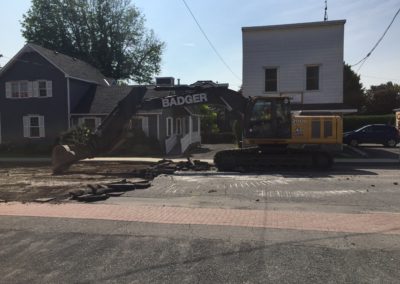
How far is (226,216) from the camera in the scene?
8.71m

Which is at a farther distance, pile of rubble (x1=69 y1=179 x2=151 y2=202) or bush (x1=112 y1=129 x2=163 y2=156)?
bush (x1=112 y1=129 x2=163 y2=156)

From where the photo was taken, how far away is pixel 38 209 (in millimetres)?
9750

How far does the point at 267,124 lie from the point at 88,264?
13890 millimetres

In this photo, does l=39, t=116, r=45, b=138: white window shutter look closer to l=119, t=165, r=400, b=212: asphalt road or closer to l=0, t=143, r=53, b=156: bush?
l=0, t=143, r=53, b=156: bush

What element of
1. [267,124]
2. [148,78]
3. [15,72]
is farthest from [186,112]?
[148,78]

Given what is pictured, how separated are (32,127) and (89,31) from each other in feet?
94.9

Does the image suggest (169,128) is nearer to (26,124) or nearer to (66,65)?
(66,65)

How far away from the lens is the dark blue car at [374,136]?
1313 inches

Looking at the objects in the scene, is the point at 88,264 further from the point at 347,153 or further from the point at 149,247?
the point at 347,153

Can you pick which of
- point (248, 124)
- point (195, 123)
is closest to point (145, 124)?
point (195, 123)

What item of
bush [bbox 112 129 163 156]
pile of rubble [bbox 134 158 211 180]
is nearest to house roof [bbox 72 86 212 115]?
bush [bbox 112 129 163 156]

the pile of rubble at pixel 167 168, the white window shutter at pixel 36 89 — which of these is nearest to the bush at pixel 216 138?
the white window shutter at pixel 36 89

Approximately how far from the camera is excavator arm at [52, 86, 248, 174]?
1809cm

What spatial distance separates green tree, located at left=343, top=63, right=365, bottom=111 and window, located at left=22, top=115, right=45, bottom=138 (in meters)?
38.0
